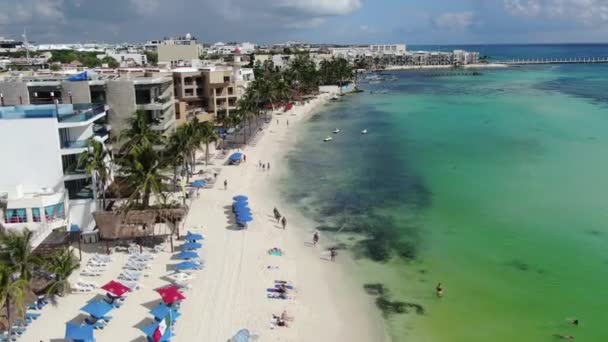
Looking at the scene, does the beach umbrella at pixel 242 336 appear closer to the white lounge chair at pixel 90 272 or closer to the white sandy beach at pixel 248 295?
the white sandy beach at pixel 248 295

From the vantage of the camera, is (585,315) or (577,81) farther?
(577,81)

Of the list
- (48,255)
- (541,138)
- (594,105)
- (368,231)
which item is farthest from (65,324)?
(594,105)

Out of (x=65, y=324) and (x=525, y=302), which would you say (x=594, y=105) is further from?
(x=65, y=324)

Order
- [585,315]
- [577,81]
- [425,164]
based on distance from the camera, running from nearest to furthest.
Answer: [585,315]
[425,164]
[577,81]

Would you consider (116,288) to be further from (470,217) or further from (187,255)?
(470,217)

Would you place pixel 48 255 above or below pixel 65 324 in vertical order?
above

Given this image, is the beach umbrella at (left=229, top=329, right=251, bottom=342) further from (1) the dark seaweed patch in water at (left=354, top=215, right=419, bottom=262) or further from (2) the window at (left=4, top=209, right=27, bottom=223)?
(2) the window at (left=4, top=209, right=27, bottom=223)
